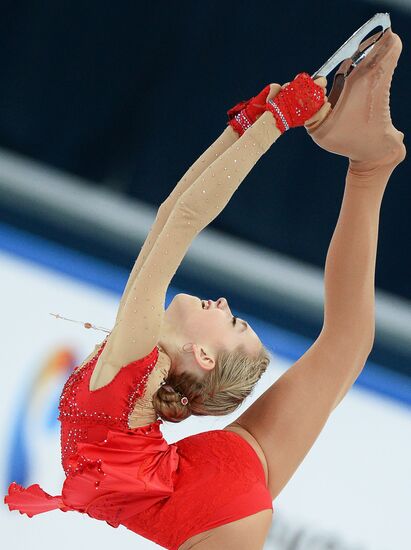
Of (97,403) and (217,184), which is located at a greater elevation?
(217,184)

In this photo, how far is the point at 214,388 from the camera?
2.18 m

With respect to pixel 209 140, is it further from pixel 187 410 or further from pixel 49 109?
pixel 187 410

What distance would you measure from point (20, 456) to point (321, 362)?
85 centimetres

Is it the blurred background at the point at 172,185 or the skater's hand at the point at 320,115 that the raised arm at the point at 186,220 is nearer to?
the skater's hand at the point at 320,115

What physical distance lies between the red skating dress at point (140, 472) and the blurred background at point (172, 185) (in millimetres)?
706

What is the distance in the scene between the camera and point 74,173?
12.5ft

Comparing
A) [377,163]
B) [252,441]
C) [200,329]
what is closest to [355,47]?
[377,163]

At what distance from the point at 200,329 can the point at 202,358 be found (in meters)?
0.06

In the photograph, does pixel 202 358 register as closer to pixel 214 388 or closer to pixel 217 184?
pixel 214 388

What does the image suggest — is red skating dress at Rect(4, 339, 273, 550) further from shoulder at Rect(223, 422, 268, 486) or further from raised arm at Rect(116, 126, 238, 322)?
raised arm at Rect(116, 126, 238, 322)

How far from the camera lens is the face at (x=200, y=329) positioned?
7.03 feet

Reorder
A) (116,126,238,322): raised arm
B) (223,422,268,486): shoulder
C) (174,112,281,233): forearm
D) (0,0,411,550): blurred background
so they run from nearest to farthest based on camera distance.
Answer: (174,112,281,233): forearm
(116,126,238,322): raised arm
(223,422,268,486): shoulder
(0,0,411,550): blurred background

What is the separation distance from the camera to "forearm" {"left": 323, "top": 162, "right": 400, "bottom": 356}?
232 centimetres

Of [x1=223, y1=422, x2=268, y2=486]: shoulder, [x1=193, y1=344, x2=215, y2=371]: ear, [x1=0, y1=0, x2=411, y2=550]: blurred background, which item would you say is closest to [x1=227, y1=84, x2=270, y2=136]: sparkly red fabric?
[x1=193, y1=344, x2=215, y2=371]: ear
